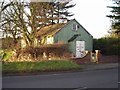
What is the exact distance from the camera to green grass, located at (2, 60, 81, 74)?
75.2 ft

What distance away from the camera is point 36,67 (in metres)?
23.8

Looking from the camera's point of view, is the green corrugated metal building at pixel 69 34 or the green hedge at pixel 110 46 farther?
the green corrugated metal building at pixel 69 34

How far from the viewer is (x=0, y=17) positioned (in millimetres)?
33906

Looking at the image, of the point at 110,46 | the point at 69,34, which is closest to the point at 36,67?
the point at 110,46

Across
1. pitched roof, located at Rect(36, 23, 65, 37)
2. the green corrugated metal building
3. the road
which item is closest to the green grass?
the road

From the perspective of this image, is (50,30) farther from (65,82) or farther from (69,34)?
(65,82)

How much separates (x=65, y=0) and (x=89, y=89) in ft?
87.5

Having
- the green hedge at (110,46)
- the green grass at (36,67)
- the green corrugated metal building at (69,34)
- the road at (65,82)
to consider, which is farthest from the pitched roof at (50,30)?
the road at (65,82)

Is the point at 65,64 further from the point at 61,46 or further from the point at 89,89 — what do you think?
the point at 89,89

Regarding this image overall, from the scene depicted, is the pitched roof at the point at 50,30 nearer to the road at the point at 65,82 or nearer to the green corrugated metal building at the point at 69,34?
the green corrugated metal building at the point at 69,34

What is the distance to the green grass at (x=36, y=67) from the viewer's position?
902 inches

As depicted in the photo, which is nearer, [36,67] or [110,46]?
[36,67]

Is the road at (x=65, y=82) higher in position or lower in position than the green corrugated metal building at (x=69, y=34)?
lower

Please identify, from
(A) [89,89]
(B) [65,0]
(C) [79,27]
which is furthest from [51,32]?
(A) [89,89]
